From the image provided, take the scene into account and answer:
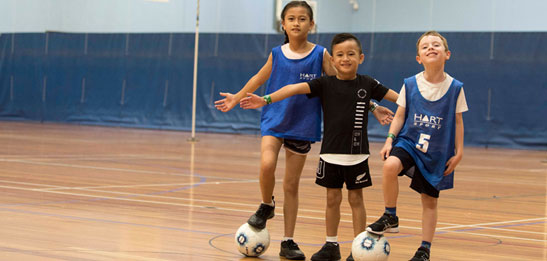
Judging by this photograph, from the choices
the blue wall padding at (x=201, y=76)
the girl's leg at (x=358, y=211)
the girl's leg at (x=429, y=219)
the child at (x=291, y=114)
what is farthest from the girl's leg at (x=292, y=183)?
the blue wall padding at (x=201, y=76)

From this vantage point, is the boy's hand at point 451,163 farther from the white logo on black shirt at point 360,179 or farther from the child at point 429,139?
the white logo on black shirt at point 360,179

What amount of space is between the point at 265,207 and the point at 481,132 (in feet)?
43.2

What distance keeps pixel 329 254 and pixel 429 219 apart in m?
0.53

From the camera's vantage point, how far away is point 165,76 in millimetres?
19953

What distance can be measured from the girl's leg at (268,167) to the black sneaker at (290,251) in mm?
296

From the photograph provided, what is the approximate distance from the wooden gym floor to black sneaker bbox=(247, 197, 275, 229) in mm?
170

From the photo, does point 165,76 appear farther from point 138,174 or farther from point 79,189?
point 79,189

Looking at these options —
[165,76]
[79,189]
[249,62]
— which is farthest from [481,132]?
[79,189]

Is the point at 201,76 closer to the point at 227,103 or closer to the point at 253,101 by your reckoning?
the point at 227,103

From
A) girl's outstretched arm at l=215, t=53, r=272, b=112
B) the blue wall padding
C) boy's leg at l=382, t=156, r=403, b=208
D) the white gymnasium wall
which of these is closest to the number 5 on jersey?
boy's leg at l=382, t=156, r=403, b=208

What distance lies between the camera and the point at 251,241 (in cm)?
385

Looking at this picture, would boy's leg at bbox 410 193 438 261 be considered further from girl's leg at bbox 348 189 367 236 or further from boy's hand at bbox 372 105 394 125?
boy's hand at bbox 372 105 394 125

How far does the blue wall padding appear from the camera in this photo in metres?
16.3

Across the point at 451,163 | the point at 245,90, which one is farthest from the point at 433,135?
the point at 245,90
